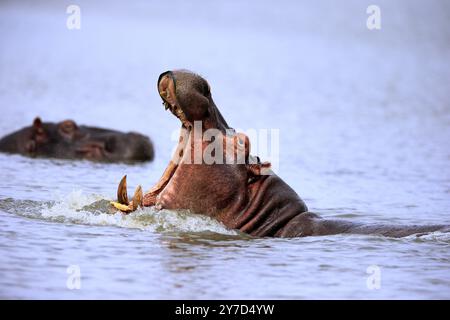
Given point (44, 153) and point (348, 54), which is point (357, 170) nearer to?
point (44, 153)

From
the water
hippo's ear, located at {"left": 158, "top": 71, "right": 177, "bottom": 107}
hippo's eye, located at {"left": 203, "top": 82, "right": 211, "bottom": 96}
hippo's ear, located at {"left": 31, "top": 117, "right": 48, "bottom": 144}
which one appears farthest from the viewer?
hippo's ear, located at {"left": 31, "top": 117, "right": 48, "bottom": 144}

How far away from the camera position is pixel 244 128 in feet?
64.8

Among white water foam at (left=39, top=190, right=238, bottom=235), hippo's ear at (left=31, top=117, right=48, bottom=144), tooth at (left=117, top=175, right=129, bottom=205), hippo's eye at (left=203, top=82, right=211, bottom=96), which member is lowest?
white water foam at (left=39, top=190, right=238, bottom=235)

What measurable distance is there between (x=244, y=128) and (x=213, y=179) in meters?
10.7

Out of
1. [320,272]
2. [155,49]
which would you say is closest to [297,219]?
[320,272]

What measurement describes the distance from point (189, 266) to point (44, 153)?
7391 mm

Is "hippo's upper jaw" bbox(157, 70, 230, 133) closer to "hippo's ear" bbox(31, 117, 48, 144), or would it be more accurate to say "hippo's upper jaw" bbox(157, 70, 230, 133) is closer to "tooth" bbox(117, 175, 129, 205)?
"tooth" bbox(117, 175, 129, 205)

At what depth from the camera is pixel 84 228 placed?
9.70 meters

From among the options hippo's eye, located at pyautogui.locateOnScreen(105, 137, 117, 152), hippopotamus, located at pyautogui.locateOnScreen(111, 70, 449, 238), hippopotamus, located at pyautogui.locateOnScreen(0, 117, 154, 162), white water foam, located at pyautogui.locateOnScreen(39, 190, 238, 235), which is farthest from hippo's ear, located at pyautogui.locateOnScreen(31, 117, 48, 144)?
hippopotamus, located at pyautogui.locateOnScreen(111, 70, 449, 238)

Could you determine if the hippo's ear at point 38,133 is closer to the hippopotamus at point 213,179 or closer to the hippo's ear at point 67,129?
the hippo's ear at point 67,129

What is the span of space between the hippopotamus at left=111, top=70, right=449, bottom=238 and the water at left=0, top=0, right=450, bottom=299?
0.15 meters

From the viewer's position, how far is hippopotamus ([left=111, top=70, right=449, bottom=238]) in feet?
29.6

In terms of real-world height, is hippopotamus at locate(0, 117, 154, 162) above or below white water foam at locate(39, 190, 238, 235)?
above

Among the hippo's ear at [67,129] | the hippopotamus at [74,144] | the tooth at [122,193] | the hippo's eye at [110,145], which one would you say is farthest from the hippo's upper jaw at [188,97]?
the hippo's ear at [67,129]
